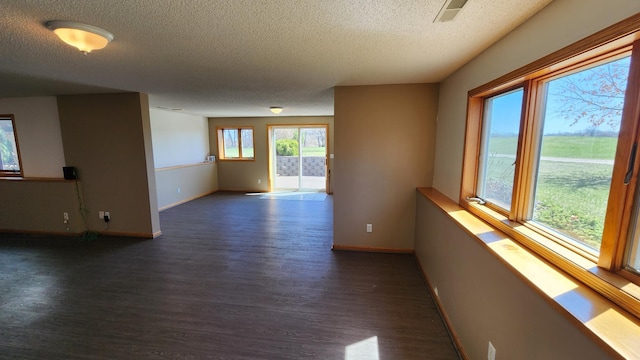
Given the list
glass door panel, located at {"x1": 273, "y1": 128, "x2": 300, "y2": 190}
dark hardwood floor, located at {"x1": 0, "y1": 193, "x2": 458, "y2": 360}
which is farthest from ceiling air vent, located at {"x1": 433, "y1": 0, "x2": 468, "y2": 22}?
glass door panel, located at {"x1": 273, "y1": 128, "x2": 300, "y2": 190}

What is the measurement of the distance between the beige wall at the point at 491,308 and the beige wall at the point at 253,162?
5.34m

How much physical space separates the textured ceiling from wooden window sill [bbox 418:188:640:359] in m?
1.32

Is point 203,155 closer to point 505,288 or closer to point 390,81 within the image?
point 390,81

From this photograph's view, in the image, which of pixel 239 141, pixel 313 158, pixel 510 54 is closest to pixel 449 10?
pixel 510 54

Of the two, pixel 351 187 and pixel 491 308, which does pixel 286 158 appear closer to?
pixel 351 187

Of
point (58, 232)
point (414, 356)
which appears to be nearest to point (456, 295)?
point (414, 356)

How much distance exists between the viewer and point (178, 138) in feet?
21.0

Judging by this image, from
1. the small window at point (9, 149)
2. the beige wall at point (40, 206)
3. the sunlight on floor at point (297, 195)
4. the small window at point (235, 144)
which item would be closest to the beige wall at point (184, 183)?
the small window at point (235, 144)

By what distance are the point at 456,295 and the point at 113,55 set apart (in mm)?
3407

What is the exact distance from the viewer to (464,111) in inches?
93.7

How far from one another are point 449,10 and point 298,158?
21.6ft

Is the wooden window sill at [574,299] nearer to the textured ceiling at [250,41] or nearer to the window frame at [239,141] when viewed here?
the textured ceiling at [250,41]

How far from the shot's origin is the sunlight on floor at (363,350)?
181 cm

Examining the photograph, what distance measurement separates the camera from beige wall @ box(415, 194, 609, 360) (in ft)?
3.23
